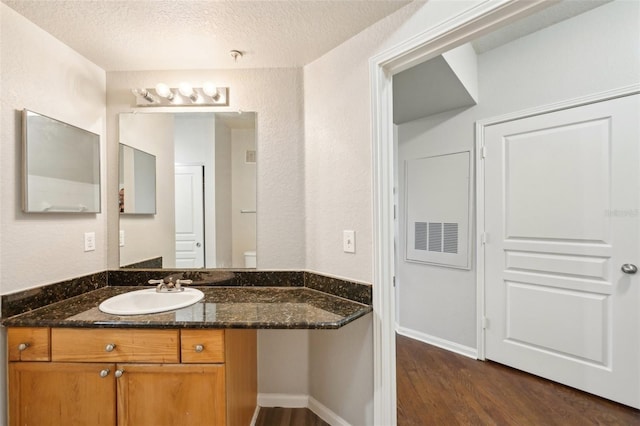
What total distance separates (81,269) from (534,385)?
316cm

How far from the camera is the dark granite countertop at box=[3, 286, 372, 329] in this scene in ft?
3.92

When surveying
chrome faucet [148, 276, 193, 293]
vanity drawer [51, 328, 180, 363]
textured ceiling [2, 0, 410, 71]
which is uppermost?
textured ceiling [2, 0, 410, 71]

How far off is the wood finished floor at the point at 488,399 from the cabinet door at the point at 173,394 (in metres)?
1.17

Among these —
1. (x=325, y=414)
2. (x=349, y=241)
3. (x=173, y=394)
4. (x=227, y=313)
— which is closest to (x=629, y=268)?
(x=349, y=241)

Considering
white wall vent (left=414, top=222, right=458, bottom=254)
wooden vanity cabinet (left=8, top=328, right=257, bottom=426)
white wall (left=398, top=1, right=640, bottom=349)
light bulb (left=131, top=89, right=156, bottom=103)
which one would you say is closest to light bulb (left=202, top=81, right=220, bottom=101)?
light bulb (left=131, top=89, right=156, bottom=103)

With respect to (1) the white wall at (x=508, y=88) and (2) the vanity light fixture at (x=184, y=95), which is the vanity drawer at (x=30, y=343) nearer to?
(2) the vanity light fixture at (x=184, y=95)

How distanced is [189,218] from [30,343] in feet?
2.96

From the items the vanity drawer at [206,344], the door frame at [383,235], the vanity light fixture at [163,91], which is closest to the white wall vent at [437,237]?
the door frame at [383,235]

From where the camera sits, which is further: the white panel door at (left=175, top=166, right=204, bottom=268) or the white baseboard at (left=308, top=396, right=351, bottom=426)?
the white panel door at (left=175, top=166, right=204, bottom=268)

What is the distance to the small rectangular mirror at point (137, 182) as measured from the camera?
1807 mm

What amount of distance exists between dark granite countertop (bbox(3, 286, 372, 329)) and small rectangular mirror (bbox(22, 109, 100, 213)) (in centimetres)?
A: 51

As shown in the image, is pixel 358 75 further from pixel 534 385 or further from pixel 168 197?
pixel 534 385

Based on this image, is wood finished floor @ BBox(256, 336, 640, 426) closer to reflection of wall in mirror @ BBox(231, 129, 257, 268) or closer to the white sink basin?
the white sink basin

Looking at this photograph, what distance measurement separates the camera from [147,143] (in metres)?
1.81
